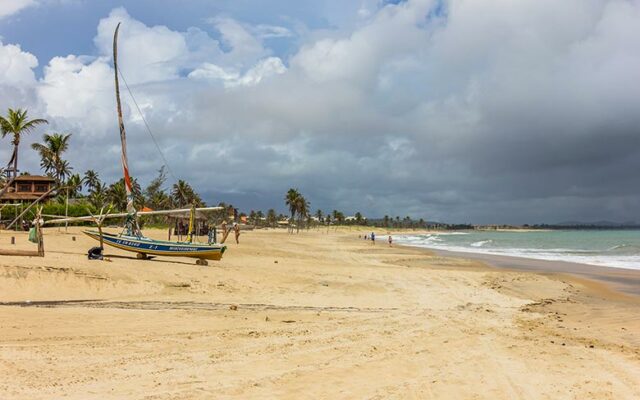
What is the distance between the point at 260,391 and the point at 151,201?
8442 centimetres

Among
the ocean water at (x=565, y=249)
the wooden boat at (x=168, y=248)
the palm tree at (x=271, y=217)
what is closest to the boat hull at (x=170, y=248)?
the wooden boat at (x=168, y=248)

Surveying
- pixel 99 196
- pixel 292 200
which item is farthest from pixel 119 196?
pixel 292 200

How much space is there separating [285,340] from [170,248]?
46.2 ft

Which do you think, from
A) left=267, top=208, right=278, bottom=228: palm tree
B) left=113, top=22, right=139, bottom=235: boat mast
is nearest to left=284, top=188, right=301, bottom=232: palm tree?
left=267, top=208, right=278, bottom=228: palm tree

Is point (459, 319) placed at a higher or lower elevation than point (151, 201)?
lower

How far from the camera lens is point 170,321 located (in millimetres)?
10219

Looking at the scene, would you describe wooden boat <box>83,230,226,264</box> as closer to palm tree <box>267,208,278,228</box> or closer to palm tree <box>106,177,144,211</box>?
palm tree <box>106,177,144,211</box>

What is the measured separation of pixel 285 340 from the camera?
9047mm

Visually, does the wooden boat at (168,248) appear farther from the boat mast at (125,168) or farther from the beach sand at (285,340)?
the beach sand at (285,340)

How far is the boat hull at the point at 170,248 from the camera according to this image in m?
21.7

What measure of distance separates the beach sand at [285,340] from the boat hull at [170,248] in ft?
14.9

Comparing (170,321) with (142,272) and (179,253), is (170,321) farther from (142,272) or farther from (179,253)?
(179,253)

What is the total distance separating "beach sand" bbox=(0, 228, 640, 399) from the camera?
21.5ft

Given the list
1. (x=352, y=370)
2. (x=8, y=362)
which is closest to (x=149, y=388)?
(x=8, y=362)
